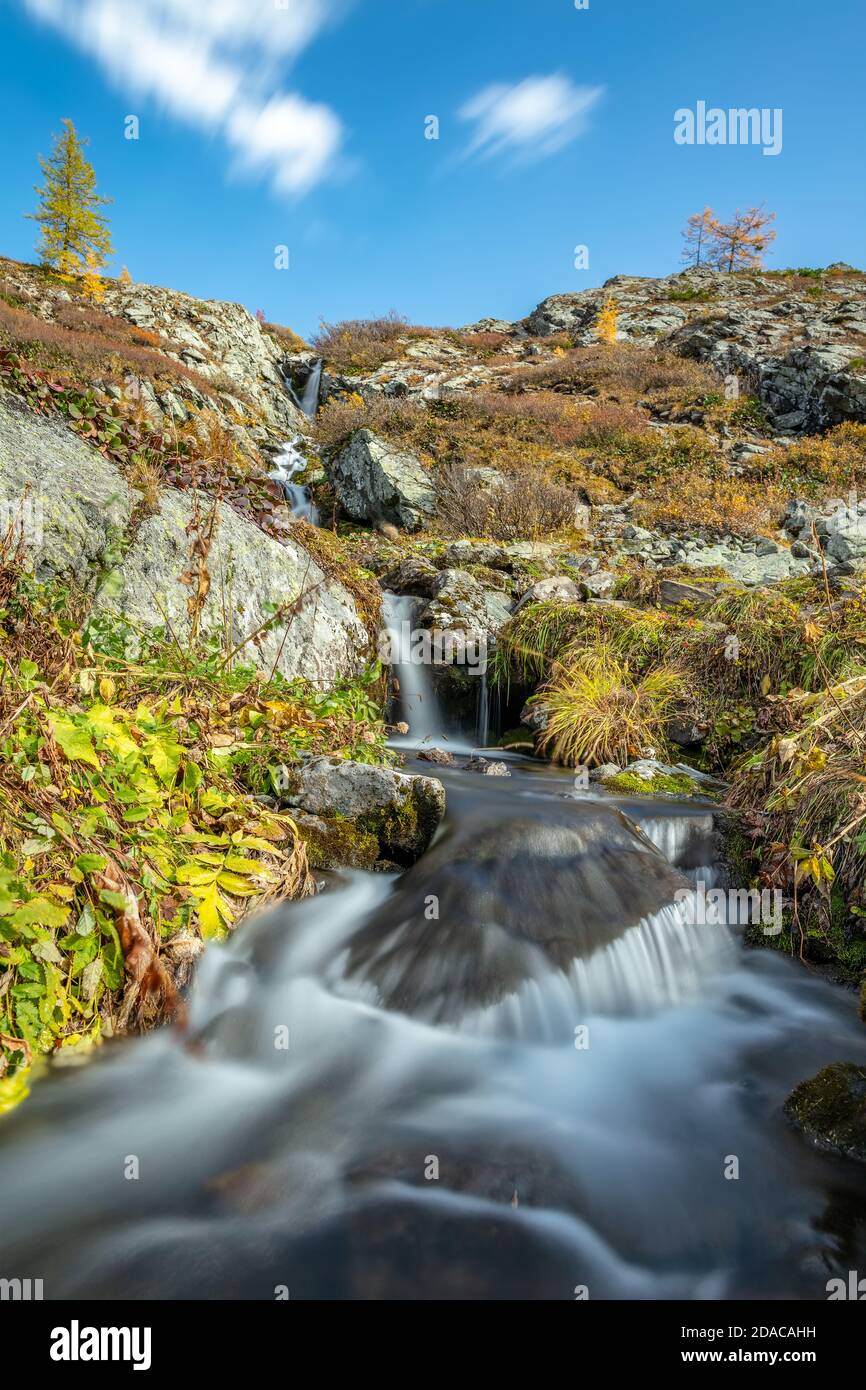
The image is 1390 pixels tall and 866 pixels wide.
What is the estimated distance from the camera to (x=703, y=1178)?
233 centimetres

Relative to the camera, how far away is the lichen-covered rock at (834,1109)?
7.64 feet

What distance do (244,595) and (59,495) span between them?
1.71m

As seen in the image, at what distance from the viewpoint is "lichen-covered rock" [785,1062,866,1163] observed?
2327mm

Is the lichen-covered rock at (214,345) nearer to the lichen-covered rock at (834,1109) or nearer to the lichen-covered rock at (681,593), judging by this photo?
the lichen-covered rock at (681,593)

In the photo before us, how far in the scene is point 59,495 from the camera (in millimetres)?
5227

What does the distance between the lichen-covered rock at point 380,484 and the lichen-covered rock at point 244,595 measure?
5.06m

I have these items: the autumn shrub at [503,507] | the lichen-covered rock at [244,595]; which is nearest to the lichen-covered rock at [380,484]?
the autumn shrub at [503,507]

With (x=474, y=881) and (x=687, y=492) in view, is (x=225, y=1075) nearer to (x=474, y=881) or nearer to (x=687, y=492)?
(x=474, y=881)

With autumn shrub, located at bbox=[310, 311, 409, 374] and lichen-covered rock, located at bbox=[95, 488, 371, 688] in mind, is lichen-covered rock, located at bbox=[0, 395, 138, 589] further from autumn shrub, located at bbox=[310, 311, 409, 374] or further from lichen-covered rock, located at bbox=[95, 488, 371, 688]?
autumn shrub, located at bbox=[310, 311, 409, 374]

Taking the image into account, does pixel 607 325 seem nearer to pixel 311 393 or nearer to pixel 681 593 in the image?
pixel 311 393

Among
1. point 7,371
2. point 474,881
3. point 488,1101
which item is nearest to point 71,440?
point 7,371

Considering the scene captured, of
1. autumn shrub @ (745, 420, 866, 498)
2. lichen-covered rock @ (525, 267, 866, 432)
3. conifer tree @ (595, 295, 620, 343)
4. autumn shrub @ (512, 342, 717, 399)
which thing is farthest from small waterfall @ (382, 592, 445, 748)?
conifer tree @ (595, 295, 620, 343)

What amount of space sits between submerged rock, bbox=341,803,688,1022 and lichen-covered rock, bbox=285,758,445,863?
0.62 ft
